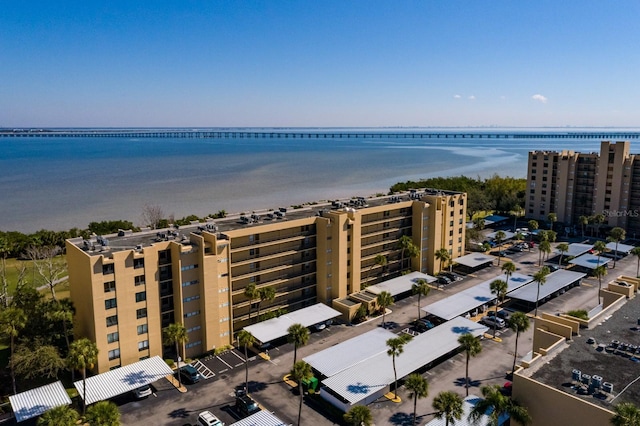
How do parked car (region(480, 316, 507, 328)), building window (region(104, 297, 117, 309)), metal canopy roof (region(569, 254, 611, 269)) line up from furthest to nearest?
metal canopy roof (region(569, 254, 611, 269)) < parked car (region(480, 316, 507, 328)) < building window (region(104, 297, 117, 309))

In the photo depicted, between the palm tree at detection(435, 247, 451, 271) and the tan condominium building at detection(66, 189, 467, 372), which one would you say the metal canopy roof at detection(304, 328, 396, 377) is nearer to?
the tan condominium building at detection(66, 189, 467, 372)

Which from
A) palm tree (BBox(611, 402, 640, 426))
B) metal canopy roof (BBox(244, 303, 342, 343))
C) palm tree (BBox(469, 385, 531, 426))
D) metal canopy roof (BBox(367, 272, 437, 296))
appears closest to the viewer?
palm tree (BBox(611, 402, 640, 426))

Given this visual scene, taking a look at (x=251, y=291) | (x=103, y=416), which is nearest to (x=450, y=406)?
(x=103, y=416)

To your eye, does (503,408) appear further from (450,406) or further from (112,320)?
(112,320)

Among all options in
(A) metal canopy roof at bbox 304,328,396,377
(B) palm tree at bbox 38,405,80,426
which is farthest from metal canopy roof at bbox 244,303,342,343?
(B) palm tree at bbox 38,405,80,426

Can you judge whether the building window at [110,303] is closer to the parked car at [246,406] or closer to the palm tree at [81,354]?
the palm tree at [81,354]

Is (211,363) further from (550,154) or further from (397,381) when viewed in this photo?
(550,154)

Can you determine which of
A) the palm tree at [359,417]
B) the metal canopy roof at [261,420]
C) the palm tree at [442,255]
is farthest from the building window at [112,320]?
the palm tree at [442,255]
